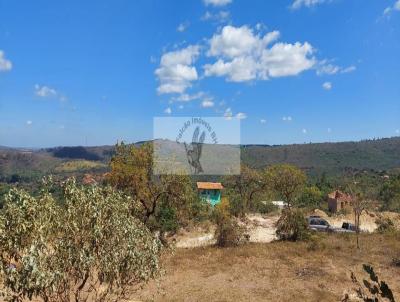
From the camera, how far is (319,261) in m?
25.8

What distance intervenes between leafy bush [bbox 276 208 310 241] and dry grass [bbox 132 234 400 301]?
1.26 metres

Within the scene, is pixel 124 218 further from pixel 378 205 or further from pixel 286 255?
pixel 378 205

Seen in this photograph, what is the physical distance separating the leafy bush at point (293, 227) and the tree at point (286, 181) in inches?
530

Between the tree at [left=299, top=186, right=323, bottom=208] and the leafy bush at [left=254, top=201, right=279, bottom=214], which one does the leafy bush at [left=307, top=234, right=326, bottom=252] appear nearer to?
the leafy bush at [left=254, top=201, right=279, bottom=214]

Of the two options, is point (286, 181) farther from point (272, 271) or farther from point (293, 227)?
point (272, 271)

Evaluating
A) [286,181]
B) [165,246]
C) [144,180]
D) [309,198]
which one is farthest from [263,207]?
[165,246]

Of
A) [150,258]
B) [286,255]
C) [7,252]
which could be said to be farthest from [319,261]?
[7,252]

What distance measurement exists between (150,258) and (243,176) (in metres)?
40.3

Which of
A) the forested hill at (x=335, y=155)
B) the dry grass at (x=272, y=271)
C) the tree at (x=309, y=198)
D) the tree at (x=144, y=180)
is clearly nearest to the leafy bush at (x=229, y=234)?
the dry grass at (x=272, y=271)

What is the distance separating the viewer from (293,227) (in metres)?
32.6

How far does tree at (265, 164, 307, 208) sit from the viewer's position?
46812 mm

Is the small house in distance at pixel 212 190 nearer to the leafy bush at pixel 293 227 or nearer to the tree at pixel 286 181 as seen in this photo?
the tree at pixel 286 181

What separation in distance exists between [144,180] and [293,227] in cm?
1268

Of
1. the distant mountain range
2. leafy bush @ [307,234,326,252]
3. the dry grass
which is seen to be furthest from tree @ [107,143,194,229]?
the distant mountain range
